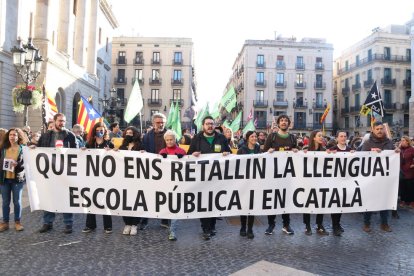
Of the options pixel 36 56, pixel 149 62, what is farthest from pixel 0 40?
pixel 149 62

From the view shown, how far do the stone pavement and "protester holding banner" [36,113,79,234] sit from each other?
153 mm

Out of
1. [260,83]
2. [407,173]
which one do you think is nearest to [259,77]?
[260,83]

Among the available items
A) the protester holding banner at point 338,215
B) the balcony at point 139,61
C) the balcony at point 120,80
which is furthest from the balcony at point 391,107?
the protester holding banner at point 338,215

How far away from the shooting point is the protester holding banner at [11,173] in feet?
19.5

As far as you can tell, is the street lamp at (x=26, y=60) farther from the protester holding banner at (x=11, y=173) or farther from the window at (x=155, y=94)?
the window at (x=155, y=94)

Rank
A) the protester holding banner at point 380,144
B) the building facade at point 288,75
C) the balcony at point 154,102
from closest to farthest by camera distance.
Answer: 1. the protester holding banner at point 380,144
2. the building facade at point 288,75
3. the balcony at point 154,102

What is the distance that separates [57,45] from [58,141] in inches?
955

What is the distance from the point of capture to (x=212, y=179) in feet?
19.0

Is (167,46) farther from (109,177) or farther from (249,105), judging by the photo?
(109,177)

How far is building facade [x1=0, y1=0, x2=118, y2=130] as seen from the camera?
20625mm

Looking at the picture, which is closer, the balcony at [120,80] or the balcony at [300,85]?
the balcony at [300,85]

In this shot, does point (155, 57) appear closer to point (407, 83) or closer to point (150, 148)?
point (407, 83)

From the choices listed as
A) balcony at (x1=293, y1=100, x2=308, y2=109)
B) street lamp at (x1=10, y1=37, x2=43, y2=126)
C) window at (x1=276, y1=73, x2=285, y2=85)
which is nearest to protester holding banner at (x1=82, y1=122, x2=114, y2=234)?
street lamp at (x1=10, y1=37, x2=43, y2=126)

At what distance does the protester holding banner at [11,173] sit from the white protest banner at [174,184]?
0.36 metres
